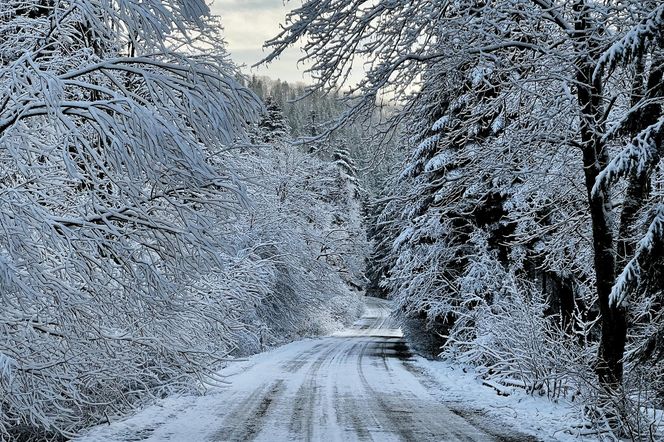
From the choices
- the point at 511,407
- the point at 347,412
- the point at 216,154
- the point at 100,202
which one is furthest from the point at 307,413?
the point at 100,202

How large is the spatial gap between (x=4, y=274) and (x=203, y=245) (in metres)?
2.06

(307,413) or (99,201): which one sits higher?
(99,201)

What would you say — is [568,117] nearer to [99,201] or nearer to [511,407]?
[511,407]

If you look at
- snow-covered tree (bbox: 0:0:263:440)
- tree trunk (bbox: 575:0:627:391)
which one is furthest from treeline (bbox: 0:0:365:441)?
tree trunk (bbox: 575:0:627:391)

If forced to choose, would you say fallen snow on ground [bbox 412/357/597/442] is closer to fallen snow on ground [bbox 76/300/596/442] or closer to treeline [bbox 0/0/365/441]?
fallen snow on ground [bbox 76/300/596/442]

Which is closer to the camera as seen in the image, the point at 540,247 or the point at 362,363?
the point at 540,247

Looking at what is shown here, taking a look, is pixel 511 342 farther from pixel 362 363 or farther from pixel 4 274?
pixel 4 274

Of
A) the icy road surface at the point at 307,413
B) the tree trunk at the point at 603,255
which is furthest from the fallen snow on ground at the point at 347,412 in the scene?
the tree trunk at the point at 603,255

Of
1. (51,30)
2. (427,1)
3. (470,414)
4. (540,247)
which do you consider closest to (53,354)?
(51,30)

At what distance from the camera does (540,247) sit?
14.1 m

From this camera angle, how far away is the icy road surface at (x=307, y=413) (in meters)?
7.42

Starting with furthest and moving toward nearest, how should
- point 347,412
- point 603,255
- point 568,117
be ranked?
1. point 347,412
2. point 568,117
3. point 603,255

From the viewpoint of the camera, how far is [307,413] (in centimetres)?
897

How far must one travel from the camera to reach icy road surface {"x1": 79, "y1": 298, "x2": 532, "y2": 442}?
742 centimetres
